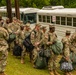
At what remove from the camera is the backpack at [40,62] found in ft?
39.4

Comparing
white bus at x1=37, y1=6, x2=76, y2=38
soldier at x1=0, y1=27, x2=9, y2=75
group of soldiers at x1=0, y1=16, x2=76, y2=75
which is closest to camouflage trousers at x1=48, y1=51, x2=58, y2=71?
group of soldiers at x1=0, y1=16, x2=76, y2=75

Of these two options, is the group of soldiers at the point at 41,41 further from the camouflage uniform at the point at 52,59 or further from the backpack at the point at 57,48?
the backpack at the point at 57,48

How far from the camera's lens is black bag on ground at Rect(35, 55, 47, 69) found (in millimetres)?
12023

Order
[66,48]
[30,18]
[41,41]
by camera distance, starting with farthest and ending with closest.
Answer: [30,18] < [41,41] < [66,48]

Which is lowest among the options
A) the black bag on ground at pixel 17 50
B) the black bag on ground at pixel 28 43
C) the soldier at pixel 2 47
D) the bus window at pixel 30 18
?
the bus window at pixel 30 18

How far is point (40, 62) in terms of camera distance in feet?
39.9

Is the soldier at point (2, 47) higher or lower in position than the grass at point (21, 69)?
higher

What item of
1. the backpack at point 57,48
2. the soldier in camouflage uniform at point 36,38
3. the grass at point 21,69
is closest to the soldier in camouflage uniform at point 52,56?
the backpack at point 57,48

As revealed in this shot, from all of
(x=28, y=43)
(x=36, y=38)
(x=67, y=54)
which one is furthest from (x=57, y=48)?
(x=28, y=43)

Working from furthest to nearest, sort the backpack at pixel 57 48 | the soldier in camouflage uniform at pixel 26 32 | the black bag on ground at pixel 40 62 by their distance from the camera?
the soldier in camouflage uniform at pixel 26 32 → the black bag on ground at pixel 40 62 → the backpack at pixel 57 48

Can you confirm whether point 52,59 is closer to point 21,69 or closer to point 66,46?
point 66,46

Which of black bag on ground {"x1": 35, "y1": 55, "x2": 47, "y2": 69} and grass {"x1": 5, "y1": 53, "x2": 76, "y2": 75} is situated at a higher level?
black bag on ground {"x1": 35, "y1": 55, "x2": 47, "y2": 69}

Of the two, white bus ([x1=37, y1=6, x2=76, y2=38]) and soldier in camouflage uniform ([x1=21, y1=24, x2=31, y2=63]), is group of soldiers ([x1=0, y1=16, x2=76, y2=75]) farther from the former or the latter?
white bus ([x1=37, y1=6, x2=76, y2=38])

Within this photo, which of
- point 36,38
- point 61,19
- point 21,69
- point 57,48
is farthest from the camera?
point 61,19
